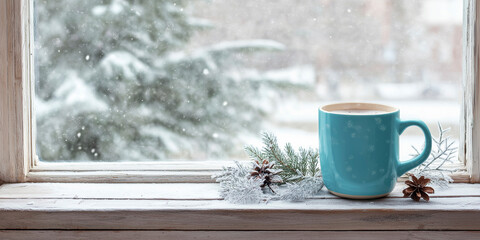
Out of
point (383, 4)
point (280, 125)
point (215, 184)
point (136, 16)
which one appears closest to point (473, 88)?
point (383, 4)

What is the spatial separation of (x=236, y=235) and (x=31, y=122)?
481 millimetres

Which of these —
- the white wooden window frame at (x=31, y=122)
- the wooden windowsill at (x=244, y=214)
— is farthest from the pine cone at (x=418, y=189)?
the white wooden window frame at (x=31, y=122)

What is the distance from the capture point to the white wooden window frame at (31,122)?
3.01 feet

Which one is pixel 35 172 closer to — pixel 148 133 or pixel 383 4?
pixel 148 133

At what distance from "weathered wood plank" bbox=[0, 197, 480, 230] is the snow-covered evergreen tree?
0.30 m

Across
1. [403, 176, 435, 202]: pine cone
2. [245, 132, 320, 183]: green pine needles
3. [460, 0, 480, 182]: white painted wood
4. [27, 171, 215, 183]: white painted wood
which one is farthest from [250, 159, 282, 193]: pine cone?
Result: [460, 0, 480, 182]: white painted wood

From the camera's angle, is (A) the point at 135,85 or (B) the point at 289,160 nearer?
(B) the point at 289,160

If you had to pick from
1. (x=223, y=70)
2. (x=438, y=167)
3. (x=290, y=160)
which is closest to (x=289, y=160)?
(x=290, y=160)

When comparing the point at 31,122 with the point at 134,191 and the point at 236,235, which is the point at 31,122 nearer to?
the point at 134,191

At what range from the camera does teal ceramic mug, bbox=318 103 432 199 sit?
80 cm

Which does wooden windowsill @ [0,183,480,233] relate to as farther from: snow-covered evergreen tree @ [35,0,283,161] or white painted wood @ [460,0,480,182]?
snow-covered evergreen tree @ [35,0,283,161]

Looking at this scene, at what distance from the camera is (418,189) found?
2.79 ft

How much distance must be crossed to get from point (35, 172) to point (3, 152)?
0.07 meters

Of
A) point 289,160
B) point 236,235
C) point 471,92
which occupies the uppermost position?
point 471,92
